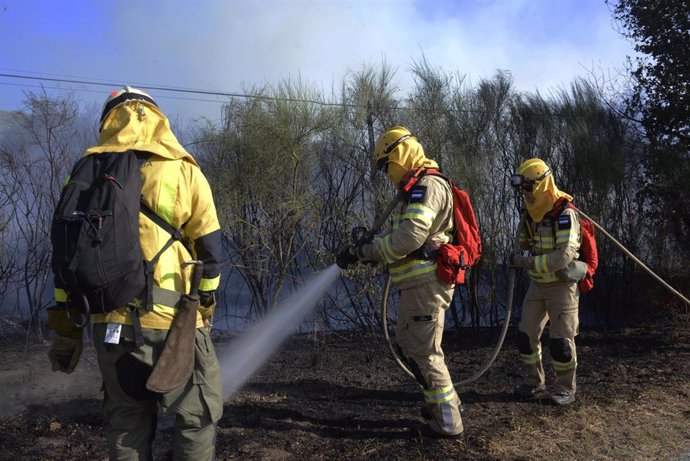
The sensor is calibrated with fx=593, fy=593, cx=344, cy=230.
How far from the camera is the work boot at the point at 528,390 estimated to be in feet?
16.5

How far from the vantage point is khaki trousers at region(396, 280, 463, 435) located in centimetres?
392

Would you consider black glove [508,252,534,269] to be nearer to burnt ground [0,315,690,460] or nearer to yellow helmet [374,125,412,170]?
burnt ground [0,315,690,460]

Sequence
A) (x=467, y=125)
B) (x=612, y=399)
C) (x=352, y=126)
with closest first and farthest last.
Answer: (x=612, y=399), (x=352, y=126), (x=467, y=125)

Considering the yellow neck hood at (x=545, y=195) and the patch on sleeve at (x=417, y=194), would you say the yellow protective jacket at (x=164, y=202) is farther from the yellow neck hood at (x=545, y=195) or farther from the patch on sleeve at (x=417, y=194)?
the yellow neck hood at (x=545, y=195)

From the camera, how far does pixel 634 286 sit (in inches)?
332

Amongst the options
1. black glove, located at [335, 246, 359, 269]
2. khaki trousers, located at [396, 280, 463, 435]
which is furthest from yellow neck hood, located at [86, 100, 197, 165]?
khaki trousers, located at [396, 280, 463, 435]

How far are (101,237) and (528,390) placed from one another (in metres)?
3.96

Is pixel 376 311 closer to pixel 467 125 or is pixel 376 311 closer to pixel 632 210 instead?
pixel 467 125

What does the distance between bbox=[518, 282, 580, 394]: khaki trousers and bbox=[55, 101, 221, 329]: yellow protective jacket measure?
3.24 meters

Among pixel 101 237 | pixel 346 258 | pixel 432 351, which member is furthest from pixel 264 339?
pixel 101 237

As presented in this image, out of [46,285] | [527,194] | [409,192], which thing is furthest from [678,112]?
[46,285]

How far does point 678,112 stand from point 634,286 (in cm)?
247

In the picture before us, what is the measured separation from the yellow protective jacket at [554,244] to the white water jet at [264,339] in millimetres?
1699

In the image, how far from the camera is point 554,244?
4.92 meters
